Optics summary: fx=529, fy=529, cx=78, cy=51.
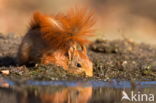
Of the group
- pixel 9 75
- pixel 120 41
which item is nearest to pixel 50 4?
pixel 120 41

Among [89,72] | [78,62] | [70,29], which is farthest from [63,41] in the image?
[89,72]

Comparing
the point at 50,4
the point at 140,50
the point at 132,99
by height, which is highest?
the point at 50,4

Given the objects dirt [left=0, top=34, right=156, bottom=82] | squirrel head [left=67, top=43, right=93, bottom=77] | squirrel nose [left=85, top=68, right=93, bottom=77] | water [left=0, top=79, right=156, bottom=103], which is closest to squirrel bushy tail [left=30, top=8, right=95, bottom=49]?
squirrel head [left=67, top=43, right=93, bottom=77]

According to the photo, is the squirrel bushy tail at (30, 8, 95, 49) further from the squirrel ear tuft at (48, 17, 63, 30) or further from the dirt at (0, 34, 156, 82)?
the dirt at (0, 34, 156, 82)

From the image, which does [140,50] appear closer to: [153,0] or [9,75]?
[9,75]

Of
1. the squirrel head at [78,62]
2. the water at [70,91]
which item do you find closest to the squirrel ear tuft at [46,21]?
the squirrel head at [78,62]
